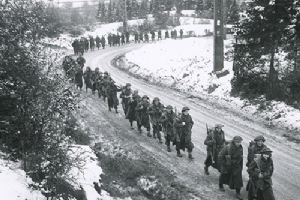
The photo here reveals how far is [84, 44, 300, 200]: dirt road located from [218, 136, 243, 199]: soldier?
0.41 metres

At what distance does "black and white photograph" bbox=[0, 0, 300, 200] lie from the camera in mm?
8398

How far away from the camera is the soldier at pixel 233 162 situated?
34.7 ft

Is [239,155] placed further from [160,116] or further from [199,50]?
[199,50]

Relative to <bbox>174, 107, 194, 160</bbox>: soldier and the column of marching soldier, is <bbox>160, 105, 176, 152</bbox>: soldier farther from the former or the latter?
the column of marching soldier

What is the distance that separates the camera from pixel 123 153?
1294 cm

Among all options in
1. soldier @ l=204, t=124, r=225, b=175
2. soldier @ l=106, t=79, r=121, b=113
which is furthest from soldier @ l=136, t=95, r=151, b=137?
soldier @ l=204, t=124, r=225, b=175

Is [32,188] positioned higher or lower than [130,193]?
higher

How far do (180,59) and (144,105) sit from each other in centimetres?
1422

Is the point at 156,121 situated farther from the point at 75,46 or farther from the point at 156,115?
the point at 75,46

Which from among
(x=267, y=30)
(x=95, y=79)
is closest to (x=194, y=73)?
(x=95, y=79)

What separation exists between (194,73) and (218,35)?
3.05 meters

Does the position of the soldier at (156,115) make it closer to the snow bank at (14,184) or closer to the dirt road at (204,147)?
the dirt road at (204,147)

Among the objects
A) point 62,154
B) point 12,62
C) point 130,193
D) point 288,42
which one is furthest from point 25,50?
point 288,42

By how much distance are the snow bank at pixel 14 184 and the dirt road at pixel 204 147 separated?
4.61 m
